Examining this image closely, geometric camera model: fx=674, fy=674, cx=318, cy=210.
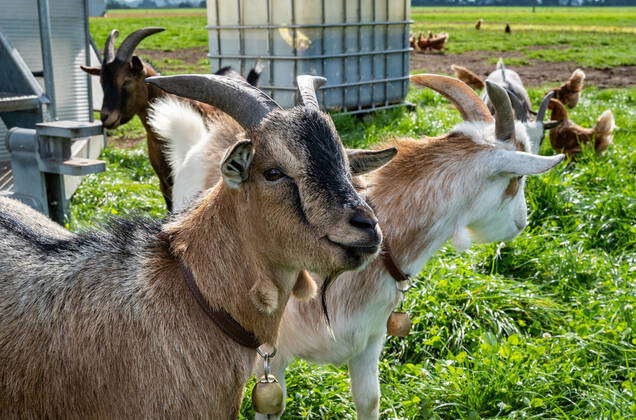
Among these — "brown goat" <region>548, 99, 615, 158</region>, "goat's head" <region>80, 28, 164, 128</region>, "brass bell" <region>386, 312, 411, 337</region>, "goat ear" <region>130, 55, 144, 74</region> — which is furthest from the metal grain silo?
"brown goat" <region>548, 99, 615, 158</region>

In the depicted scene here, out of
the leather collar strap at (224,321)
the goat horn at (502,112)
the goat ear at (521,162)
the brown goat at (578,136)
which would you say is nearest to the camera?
the leather collar strap at (224,321)

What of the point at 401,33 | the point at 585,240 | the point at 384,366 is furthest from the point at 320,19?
the point at 384,366

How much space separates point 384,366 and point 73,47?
5643mm

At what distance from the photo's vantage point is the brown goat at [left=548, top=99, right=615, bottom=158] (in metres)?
7.16

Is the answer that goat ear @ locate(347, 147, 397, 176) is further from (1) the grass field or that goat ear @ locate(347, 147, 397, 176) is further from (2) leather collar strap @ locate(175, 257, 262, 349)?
(1) the grass field

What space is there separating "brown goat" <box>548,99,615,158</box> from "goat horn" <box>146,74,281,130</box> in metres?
5.69

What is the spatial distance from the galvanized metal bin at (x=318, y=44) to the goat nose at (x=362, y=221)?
6859 millimetres

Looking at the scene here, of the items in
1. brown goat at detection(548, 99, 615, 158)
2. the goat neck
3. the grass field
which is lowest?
the grass field

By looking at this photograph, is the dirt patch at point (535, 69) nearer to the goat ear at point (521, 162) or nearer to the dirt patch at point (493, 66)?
the dirt patch at point (493, 66)

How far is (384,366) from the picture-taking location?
3789 mm

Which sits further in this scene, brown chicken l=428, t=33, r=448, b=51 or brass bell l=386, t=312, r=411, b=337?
brown chicken l=428, t=33, r=448, b=51

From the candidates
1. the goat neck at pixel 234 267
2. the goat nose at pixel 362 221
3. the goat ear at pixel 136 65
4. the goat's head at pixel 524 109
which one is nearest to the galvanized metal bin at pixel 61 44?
the goat ear at pixel 136 65

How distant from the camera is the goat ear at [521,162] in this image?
289 cm

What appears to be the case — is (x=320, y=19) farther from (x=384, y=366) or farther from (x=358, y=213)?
(x=358, y=213)
